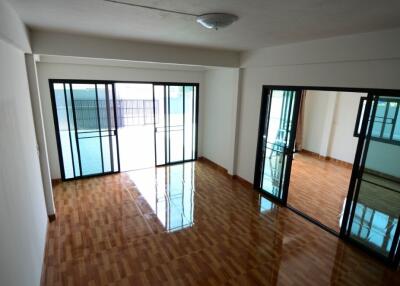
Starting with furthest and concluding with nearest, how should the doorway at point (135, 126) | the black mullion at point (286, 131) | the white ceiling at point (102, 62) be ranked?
the doorway at point (135, 126)
the white ceiling at point (102, 62)
the black mullion at point (286, 131)

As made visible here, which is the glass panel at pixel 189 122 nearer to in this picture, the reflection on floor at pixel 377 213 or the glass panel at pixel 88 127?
the glass panel at pixel 88 127

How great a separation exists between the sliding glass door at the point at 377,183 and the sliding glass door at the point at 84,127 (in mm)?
4590

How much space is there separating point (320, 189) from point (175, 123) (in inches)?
145

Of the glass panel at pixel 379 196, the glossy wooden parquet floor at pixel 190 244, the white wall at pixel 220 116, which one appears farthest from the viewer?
the white wall at pixel 220 116

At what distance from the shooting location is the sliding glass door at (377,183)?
2691 millimetres

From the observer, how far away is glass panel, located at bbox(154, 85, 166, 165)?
5.62 m

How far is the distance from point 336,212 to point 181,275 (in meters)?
2.87

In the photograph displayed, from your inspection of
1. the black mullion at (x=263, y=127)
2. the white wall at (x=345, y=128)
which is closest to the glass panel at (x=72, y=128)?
the black mullion at (x=263, y=127)

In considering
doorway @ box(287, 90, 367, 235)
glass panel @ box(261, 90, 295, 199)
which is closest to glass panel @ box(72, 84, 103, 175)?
glass panel @ box(261, 90, 295, 199)

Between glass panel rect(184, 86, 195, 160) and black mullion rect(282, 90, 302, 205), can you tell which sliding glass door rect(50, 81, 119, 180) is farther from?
black mullion rect(282, 90, 302, 205)

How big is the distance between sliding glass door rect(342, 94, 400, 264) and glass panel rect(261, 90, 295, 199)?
3.80 ft

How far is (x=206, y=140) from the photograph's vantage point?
254 inches

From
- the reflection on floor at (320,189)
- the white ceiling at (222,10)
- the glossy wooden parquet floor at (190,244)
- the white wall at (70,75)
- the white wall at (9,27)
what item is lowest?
the glossy wooden parquet floor at (190,244)

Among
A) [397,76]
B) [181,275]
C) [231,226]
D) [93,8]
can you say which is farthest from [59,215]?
→ [397,76]
